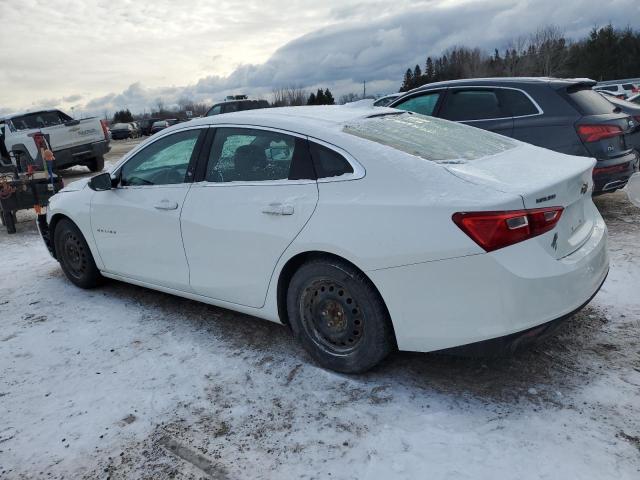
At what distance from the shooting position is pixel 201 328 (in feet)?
13.3

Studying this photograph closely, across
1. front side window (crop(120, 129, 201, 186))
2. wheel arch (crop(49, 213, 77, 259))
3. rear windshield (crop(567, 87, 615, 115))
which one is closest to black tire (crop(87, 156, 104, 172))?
wheel arch (crop(49, 213, 77, 259))

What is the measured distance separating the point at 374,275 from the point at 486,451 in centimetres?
100

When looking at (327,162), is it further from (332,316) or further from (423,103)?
(423,103)

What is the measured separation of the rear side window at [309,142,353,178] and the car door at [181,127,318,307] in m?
0.05

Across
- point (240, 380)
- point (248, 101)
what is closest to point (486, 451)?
point (240, 380)

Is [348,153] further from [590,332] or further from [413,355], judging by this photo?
[590,332]

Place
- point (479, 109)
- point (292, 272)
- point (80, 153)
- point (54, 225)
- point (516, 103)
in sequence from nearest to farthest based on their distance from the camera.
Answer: point (292, 272), point (54, 225), point (516, 103), point (479, 109), point (80, 153)

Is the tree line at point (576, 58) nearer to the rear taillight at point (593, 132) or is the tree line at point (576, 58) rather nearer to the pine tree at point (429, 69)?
the pine tree at point (429, 69)

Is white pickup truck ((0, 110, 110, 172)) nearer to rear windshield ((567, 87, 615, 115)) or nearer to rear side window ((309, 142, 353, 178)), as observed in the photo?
rear windshield ((567, 87, 615, 115))

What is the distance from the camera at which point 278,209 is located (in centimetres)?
323

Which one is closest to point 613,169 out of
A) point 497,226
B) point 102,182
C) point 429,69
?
point 497,226

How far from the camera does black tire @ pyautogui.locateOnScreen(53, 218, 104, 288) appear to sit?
193 inches

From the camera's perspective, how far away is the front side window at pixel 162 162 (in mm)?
3977

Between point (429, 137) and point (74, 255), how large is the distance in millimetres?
3551
